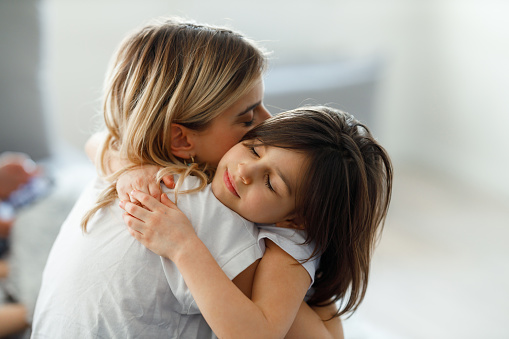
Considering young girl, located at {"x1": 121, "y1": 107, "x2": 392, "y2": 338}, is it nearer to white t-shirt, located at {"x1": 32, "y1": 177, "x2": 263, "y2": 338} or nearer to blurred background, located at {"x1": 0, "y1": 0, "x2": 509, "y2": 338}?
white t-shirt, located at {"x1": 32, "y1": 177, "x2": 263, "y2": 338}

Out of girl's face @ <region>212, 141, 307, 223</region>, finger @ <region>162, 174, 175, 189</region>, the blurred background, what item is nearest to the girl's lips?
girl's face @ <region>212, 141, 307, 223</region>

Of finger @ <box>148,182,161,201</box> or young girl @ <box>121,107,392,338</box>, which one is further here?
finger @ <box>148,182,161,201</box>

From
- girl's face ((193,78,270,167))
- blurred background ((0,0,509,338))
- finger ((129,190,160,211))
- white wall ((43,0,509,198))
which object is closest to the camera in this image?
finger ((129,190,160,211))

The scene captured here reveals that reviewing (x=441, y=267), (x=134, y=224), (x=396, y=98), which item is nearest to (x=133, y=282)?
(x=134, y=224)

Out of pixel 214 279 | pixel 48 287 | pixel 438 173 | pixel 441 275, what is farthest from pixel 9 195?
pixel 438 173

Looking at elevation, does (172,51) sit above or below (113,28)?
above

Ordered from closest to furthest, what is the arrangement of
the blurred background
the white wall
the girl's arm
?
the girl's arm → the blurred background → the white wall

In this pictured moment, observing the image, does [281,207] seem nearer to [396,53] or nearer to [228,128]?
[228,128]

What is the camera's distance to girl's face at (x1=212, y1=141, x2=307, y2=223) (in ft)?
3.09

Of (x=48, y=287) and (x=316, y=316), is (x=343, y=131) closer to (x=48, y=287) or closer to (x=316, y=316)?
(x=316, y=316)

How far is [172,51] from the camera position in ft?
3.43

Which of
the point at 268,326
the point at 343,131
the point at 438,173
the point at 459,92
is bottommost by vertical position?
the point at 438,173

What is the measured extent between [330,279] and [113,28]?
2.32 metres

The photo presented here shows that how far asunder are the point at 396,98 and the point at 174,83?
2.71 meters
